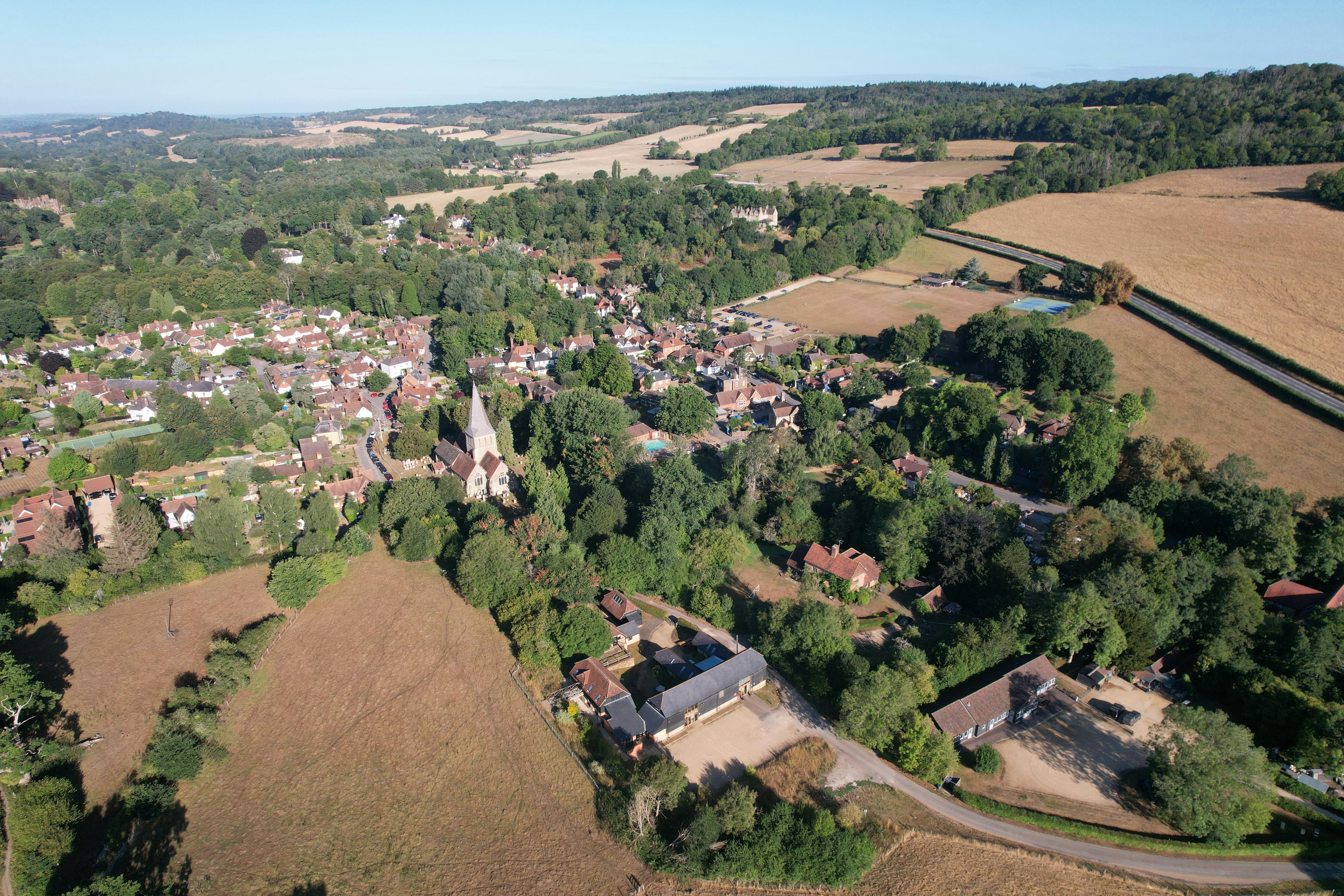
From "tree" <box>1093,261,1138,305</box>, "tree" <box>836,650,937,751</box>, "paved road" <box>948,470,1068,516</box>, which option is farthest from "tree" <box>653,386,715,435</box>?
"tree" <box>1093,261,1138,305</box>

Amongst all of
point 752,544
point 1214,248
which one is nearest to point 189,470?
point 752,544

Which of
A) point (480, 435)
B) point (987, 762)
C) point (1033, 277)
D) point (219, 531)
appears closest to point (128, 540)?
point (219, 531)

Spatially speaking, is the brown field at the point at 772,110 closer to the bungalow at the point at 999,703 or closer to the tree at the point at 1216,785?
the bungalow at the point at 999,703

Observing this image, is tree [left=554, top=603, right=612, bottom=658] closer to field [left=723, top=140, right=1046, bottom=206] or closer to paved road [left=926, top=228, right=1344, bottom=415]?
paved road [left=926, top=228, right=1344, bottom=415]

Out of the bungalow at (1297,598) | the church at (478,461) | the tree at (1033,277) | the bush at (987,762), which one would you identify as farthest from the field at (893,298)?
the bush at (987,762)

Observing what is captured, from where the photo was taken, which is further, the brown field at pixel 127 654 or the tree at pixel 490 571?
the tree at pixel 490 571
